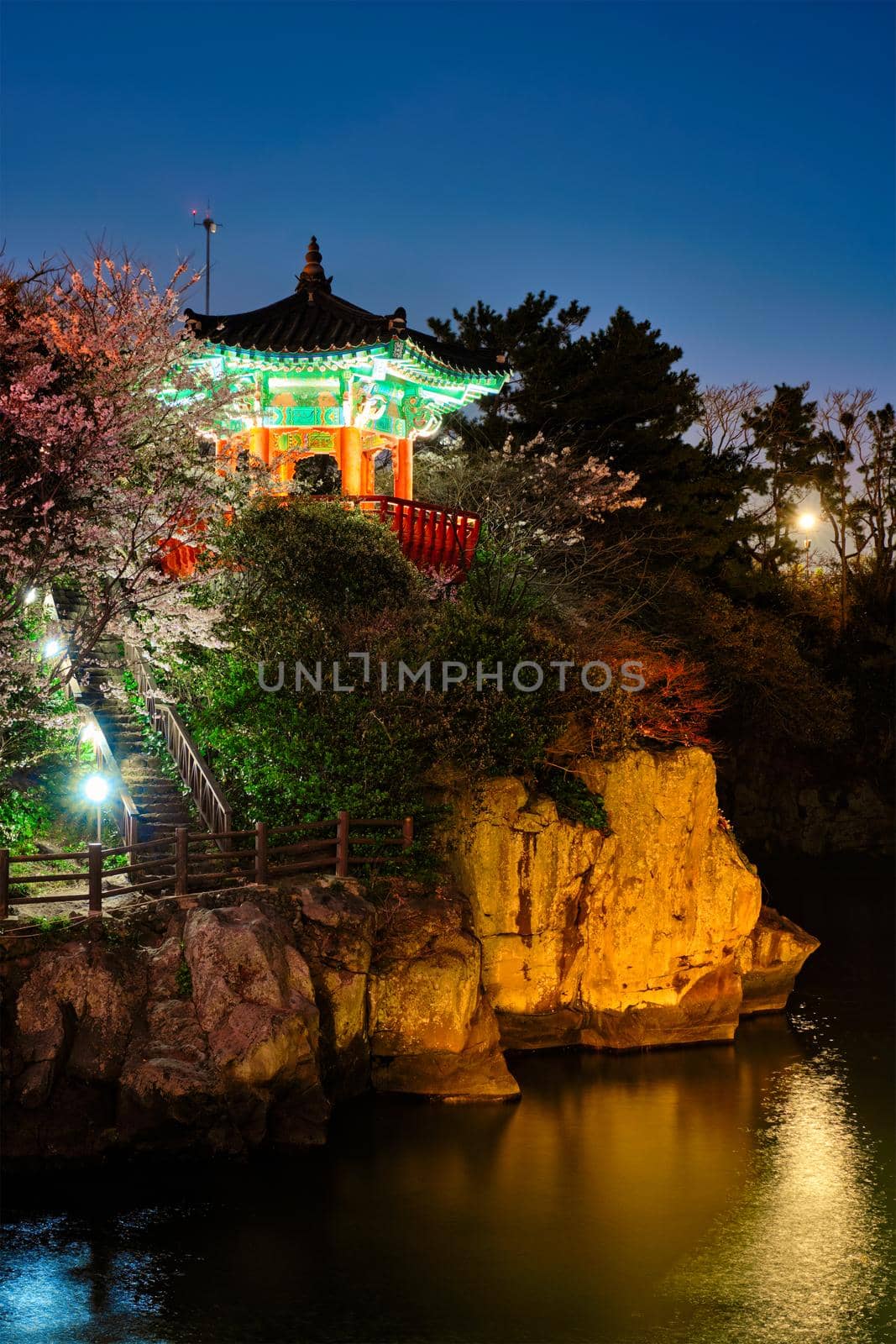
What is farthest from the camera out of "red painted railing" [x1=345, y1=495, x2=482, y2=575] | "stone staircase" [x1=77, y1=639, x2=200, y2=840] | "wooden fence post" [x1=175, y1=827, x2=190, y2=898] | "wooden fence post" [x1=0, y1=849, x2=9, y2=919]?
"red painted railing" [x1=345, y1=495, x2=482, y2=575]

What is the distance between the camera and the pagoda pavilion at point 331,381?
21.7 meters

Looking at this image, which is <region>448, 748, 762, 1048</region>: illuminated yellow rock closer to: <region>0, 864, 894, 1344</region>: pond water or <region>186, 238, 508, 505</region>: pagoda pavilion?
<region>0, 864, 894, 1344</region>: pond water

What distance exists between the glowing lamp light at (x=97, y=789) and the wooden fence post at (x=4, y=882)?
3037mm

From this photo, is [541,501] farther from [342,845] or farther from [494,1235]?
[494,1235]

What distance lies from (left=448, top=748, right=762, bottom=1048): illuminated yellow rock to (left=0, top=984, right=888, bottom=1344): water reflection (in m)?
1.89

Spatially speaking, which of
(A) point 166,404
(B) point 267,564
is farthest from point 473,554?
(A) point 166,404

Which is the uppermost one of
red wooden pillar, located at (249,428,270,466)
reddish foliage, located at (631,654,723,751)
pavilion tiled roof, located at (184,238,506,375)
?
pavilion tiled roof, located at (184,238,506,375)

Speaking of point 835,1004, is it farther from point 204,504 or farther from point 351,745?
point 204,504

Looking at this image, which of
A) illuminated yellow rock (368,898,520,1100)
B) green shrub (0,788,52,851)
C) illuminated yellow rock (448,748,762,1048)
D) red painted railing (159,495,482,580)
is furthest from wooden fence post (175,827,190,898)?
red painted railing (159,495,482,580)

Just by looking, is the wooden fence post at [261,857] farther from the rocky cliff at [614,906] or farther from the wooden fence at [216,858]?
the rocky cliff at [614,906]

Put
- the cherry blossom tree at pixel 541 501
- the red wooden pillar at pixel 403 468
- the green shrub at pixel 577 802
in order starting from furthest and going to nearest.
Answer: the cherry blossom tree at pixel 541 501 < the red wooden pillar at pixel 403 468 < the green shrub at pixel 577 802

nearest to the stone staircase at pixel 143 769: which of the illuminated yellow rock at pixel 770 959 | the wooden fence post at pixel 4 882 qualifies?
the wooden fence post at pixel 4 882

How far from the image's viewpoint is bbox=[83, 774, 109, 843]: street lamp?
A: 1731 centimetres

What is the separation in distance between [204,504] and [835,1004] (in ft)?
45.9
